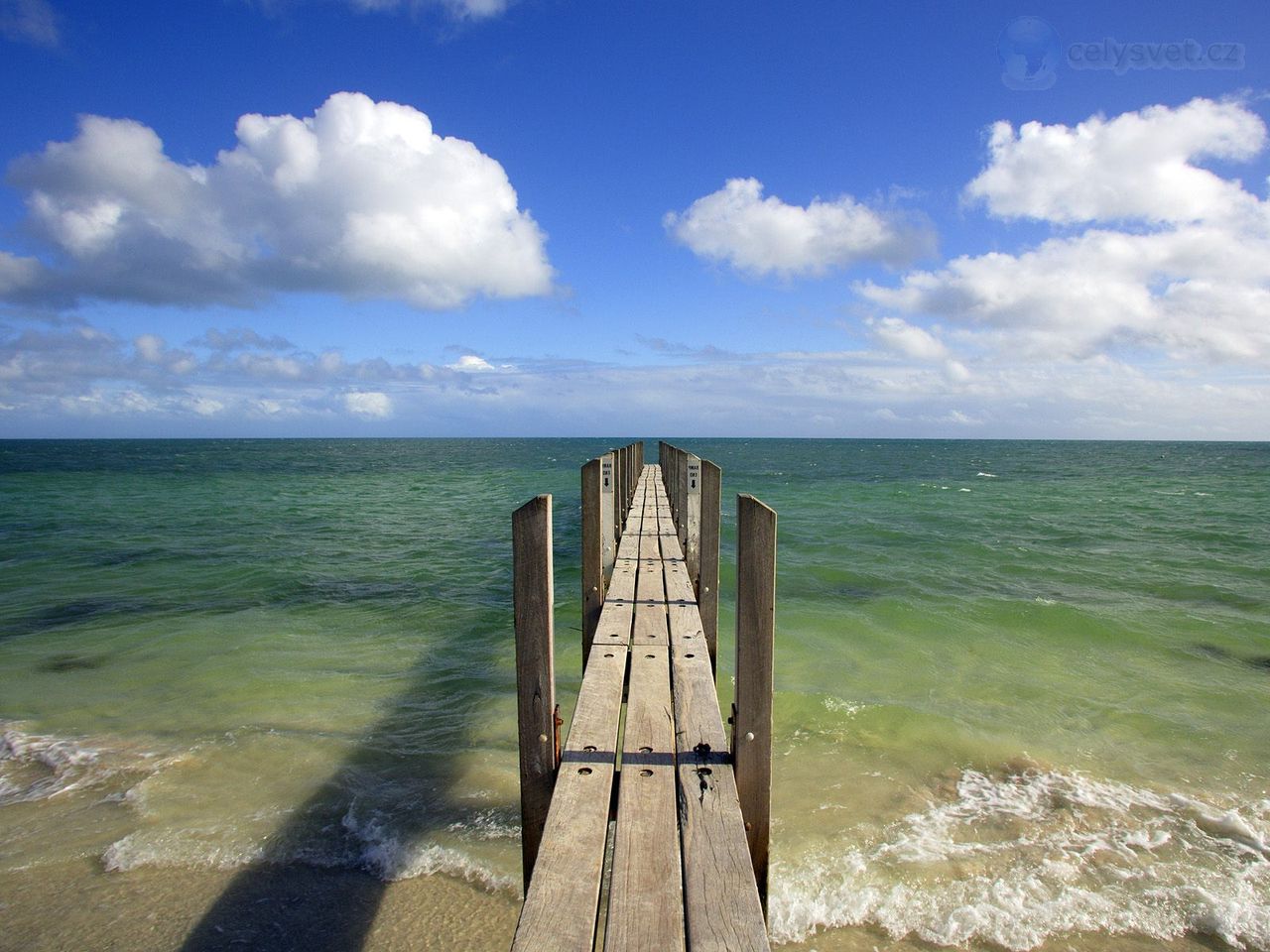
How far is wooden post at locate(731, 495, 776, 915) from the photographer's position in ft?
10.7

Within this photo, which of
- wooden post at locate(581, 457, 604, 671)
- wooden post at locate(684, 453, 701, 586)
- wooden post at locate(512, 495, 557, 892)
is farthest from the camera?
wooden post at locate(684, 453, 701, 586)

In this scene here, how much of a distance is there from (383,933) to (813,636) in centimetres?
708

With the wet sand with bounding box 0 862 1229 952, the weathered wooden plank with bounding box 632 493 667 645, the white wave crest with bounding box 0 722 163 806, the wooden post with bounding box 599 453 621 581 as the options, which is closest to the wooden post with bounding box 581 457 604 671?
the weathered wooden plank with bounding box 632 493 667 645

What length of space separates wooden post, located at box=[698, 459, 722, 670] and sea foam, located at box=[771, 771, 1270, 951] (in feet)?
6.59

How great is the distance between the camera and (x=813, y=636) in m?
9.74

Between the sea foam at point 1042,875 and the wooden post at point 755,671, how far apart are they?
1.05 meters

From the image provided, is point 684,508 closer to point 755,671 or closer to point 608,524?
point 608,524

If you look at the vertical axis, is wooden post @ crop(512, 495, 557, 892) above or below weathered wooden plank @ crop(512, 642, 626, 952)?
above

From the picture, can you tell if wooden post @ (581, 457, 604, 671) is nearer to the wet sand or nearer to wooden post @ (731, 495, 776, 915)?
the wet sand

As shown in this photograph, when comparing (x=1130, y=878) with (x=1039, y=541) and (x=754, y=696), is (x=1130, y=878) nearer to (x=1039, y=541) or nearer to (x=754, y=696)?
(x=754, y=696)

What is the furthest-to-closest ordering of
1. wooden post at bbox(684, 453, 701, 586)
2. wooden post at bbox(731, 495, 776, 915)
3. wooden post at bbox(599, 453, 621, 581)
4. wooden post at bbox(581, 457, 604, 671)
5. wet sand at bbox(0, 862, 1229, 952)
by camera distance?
wooden post at bbox(684, 453, 701, 586), wooden post at bbox(599, 453, 621, 581), wooden post at bbox(581, 457, 604, 671), wet sand at bbox(0, 862, 1229, 952), wooden post at bbox(731, 495, 776, 915)

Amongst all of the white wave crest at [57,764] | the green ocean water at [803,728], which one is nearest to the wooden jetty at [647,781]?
the green ocean water at [803,728]

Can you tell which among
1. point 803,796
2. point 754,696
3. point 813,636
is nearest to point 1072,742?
point 803,796

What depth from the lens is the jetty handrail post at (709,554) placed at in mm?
5898
